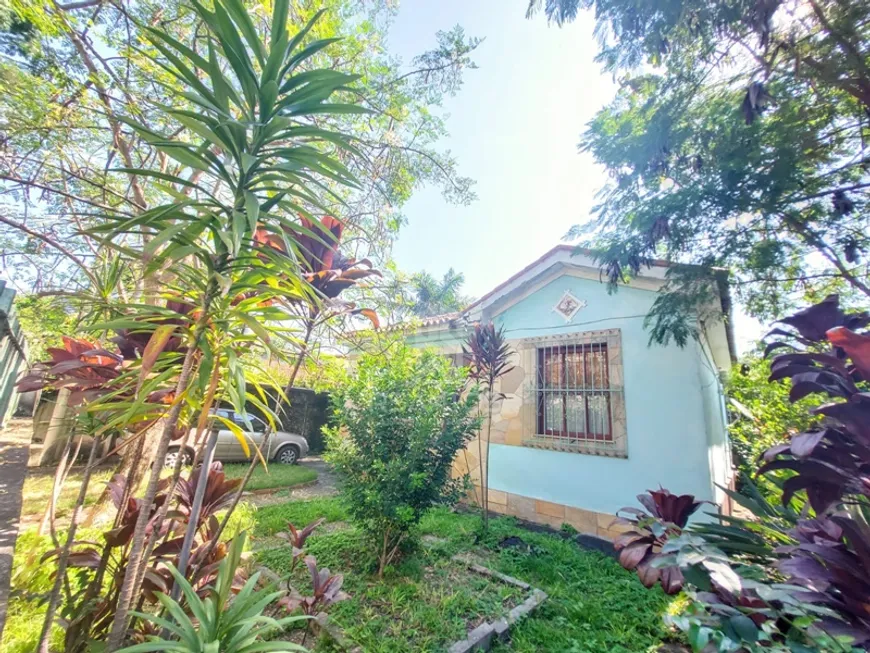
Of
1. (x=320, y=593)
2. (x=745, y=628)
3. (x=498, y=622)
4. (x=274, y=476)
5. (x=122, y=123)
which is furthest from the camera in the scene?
(x=274, y=476)

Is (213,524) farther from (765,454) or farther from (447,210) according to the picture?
(447,210)

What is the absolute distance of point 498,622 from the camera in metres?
2.66

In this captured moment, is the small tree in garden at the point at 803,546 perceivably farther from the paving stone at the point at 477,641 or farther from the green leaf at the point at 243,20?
the green leaf at the point at 243,20

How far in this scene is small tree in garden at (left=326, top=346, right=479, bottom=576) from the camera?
10.5 feet

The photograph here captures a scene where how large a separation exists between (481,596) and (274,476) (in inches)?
242

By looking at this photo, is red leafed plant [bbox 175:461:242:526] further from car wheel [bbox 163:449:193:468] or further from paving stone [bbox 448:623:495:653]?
paving stone [bbox 448:623:495:653]

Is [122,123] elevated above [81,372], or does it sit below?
above

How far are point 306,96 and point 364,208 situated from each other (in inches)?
138

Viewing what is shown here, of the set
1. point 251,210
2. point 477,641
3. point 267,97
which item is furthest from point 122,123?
point 477,641

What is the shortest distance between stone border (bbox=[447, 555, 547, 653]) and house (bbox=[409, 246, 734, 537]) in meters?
1.85

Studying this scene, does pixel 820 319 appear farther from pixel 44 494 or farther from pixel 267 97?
pixel 44 494

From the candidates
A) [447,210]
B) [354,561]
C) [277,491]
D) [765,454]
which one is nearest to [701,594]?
[765,454]

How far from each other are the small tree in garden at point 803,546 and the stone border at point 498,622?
1309 mm

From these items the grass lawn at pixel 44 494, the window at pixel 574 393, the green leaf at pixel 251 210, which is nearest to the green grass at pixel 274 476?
the grass lawn at pixel 44 494
